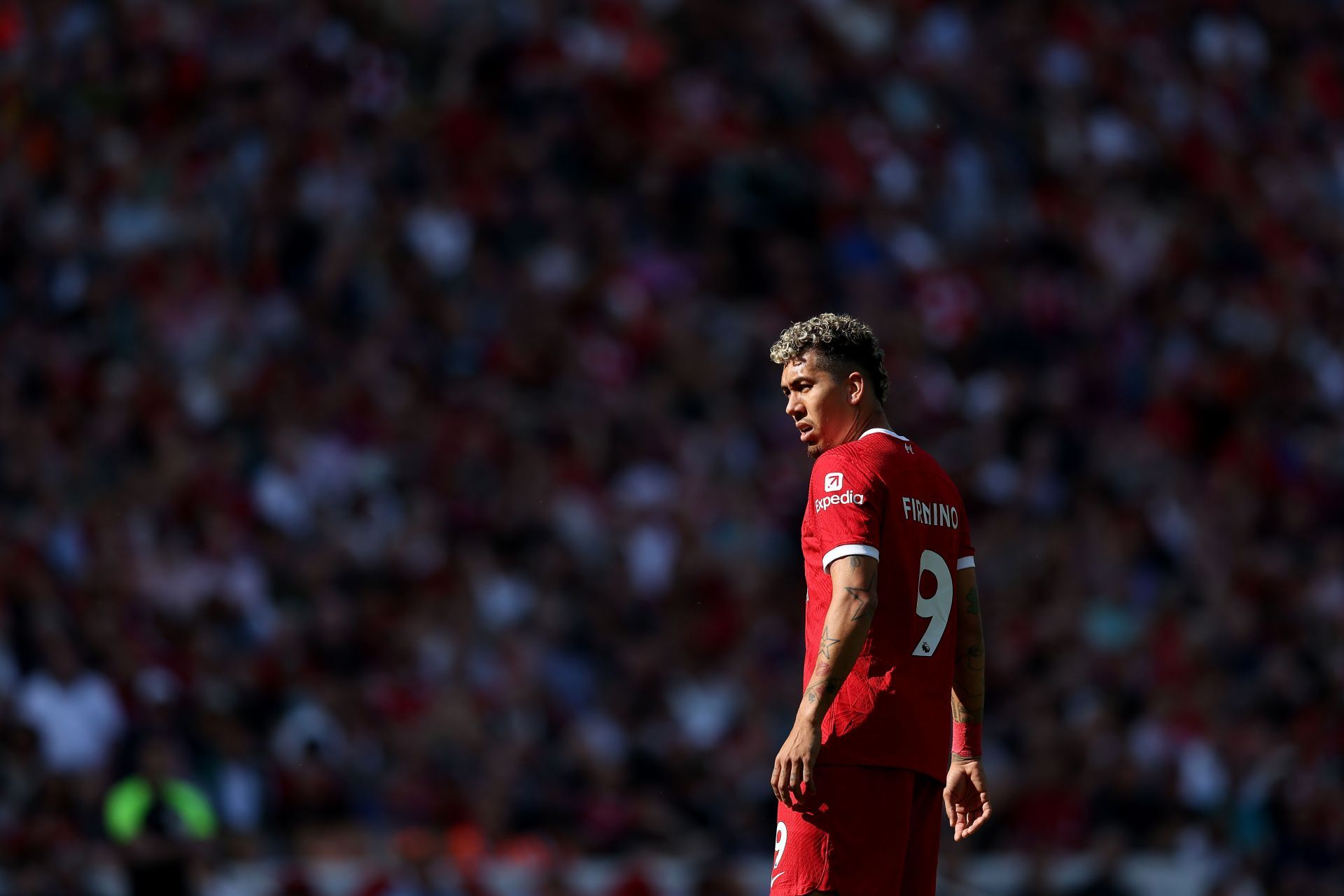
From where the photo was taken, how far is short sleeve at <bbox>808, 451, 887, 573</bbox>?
17.1ft

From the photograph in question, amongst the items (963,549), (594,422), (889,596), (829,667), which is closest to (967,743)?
(963,549)

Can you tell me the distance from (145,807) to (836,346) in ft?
22.7

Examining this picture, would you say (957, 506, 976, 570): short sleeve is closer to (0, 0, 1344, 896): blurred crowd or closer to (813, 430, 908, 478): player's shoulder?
(813, 430, 908, 478): player's shoulder

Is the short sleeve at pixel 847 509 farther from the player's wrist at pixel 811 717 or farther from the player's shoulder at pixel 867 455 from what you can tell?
the player's wrist at pixel 811 717

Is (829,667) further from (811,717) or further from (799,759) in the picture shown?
(799,759)

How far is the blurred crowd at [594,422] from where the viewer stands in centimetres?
1223

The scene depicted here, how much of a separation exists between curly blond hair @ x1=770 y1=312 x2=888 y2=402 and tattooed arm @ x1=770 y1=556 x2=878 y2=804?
67 cm

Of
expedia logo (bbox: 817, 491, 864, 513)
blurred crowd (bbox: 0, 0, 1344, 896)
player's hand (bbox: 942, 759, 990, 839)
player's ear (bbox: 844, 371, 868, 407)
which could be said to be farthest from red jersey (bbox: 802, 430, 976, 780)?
blurred crowd (bbox: 0, 0, 1344, 896)

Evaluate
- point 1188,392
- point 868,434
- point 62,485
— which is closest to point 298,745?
point 62,485

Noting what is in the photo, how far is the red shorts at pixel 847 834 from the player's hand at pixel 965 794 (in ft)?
1.36

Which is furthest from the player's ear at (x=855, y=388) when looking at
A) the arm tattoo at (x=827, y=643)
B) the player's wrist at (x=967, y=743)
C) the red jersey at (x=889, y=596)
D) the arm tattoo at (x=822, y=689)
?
the player's wrist at (x=967, y=743)

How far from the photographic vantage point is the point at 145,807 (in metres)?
11.0

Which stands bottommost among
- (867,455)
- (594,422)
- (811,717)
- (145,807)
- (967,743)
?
(811,717)

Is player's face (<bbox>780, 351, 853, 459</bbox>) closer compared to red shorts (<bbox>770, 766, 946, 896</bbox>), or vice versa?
red shorts (<bbox>770, 766, 946, 896</bbox>)
